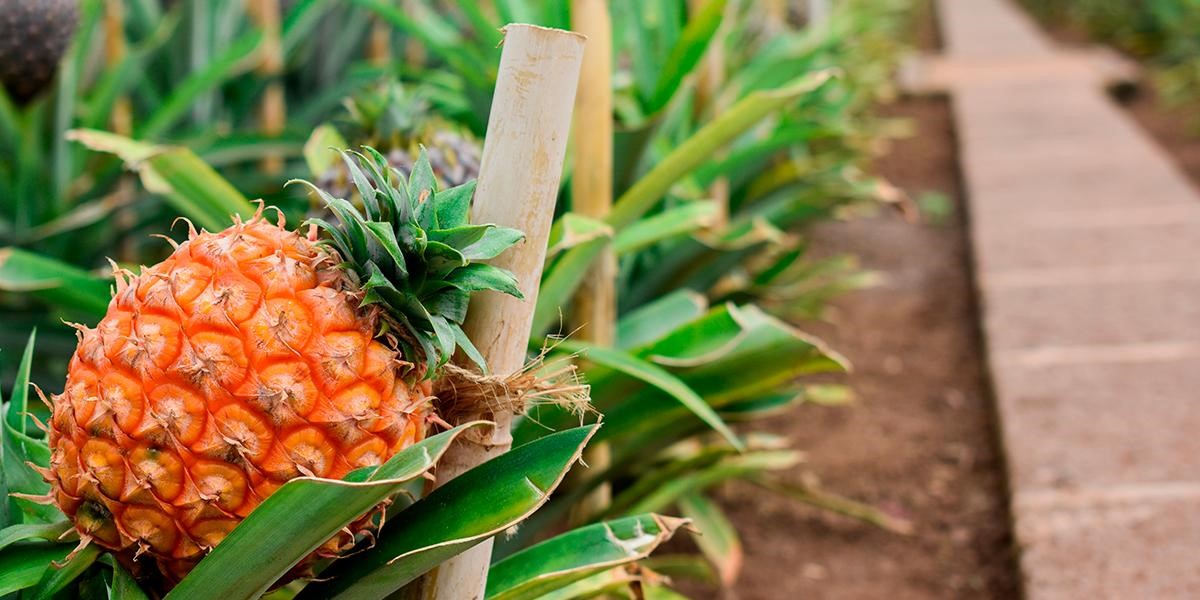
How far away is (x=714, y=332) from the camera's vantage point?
3.17 ft

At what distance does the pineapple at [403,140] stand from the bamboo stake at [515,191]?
390mm

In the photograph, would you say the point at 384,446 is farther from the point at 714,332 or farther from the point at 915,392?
the point at 915,392

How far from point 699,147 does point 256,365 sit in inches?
24.0

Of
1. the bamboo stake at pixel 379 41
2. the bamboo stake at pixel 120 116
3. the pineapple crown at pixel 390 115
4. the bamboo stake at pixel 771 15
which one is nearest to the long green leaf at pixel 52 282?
the pineapple crown at pixel 390 115

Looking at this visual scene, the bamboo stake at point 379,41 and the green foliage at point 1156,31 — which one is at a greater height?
the bamboo stake at point 379,41

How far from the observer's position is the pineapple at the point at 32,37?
1072 mm

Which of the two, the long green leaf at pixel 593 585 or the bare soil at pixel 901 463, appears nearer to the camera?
the long green leaf at pixel 593 585

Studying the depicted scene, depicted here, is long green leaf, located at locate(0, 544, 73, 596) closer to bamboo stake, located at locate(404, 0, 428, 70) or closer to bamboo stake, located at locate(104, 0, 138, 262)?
bamboo stake, located at locate(104, 0, 138, 262)

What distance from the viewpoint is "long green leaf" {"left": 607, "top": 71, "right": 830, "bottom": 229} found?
42.1 inches

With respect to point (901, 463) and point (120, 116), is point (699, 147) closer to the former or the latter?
point (901, 463)

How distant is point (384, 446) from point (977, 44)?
254 inches

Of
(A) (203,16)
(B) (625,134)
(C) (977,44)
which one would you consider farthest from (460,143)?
(C) (977,44)

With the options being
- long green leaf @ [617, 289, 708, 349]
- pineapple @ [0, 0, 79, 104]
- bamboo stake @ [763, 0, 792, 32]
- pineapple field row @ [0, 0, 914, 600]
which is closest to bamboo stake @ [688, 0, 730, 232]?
pineapple field row @ [0, 0, 914, 600]

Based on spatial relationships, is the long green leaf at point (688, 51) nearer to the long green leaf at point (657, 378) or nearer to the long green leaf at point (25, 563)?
the long green leaf at point (657, 378)
